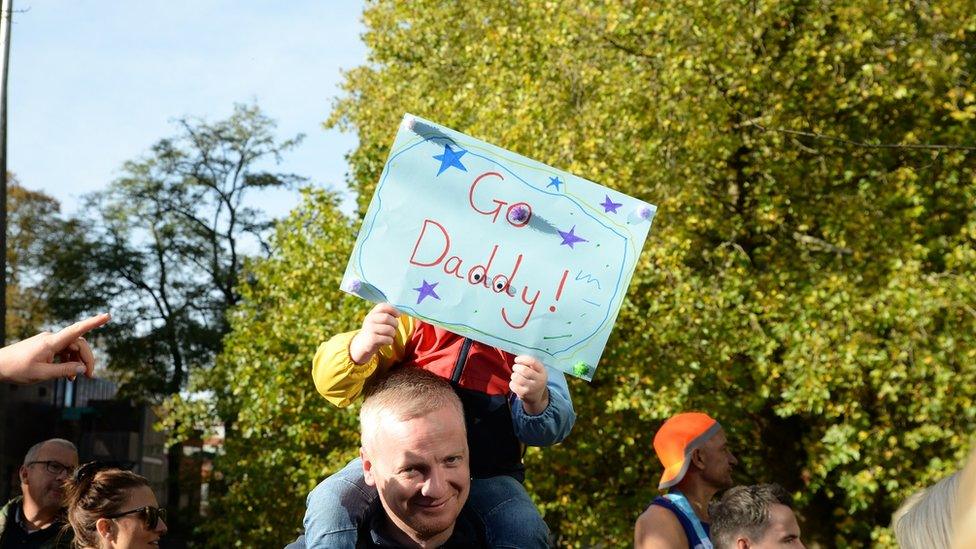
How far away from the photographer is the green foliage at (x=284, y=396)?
15.3m

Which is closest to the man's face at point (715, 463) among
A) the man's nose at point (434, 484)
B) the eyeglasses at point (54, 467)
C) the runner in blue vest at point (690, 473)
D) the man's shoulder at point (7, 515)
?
the runner in blue vest at point (690, 473)

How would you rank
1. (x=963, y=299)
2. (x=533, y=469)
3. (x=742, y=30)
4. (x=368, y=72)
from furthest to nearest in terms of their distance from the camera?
1. (x=368, y=72)
2. (x=533, y=469)
3. (x=742, y=30)
4. (x=963, y=299)

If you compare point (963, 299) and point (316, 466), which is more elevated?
point (963, 299)

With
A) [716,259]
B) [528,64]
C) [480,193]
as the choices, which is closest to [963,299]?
[716,259]

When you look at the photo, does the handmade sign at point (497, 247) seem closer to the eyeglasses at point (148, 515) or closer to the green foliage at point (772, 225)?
the eyeglasses at point (148, 515)

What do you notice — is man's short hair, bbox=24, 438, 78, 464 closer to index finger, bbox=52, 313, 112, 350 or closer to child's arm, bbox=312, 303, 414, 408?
index finger, bbox=52, 313, 112, 350

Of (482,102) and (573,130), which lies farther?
(482,102)

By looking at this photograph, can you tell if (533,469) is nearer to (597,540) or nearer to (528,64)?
(597,540)

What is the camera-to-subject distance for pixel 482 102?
15.4m

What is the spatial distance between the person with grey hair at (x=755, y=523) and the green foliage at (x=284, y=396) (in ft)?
31.0

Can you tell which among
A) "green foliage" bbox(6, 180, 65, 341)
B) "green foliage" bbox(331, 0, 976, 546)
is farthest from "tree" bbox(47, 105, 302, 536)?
"green foliage" bbox(331, 0, 976, 546)

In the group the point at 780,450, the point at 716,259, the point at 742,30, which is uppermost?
the point at 742,30

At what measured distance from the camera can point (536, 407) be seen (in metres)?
3.32

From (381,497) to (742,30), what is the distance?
461 inches
